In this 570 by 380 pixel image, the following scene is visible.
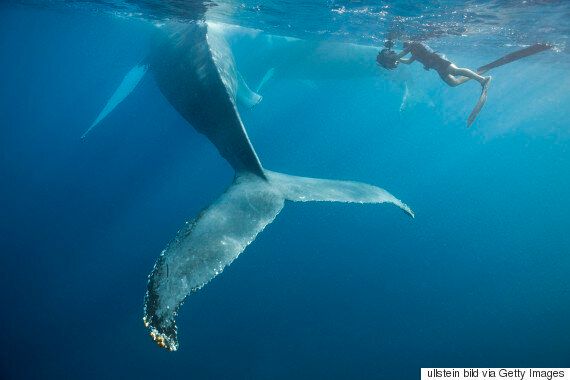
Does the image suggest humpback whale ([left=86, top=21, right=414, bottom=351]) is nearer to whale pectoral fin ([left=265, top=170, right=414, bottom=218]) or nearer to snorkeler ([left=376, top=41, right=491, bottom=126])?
whale pectoral fin ([left=265, top=170, right=414, bottom=218])

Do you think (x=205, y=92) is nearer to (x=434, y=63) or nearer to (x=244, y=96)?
(x=244, y=96)

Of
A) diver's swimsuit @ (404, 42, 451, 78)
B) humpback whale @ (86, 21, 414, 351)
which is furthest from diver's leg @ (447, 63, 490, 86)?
humpback whale @ (86, 21, 414, 351)

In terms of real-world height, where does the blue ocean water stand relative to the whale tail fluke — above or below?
below

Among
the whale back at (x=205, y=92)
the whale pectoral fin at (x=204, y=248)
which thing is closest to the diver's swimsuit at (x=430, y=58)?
the whale back at (x=205, y=92)

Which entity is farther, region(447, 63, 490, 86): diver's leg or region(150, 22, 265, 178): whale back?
region(447, 63, 490, 86): diver's leg

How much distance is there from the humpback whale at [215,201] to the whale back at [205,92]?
19mm

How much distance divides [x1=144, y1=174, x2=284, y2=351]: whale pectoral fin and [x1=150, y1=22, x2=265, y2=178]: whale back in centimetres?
95

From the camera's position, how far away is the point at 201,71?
8.66m

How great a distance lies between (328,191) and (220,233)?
2590mm

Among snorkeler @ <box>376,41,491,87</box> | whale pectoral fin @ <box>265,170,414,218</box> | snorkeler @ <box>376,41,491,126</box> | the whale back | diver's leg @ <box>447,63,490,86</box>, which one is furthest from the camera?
diver's leg @ <box>447,63,490,86</box>

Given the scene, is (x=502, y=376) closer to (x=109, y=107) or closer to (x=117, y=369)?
(x=117, y=369)

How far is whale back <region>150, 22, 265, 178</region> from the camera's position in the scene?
6898 millimetres

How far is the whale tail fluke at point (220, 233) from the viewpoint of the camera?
3406mm

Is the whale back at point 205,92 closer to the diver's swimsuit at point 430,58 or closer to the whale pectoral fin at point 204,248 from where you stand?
the whale pectoral fin at point 204,248
